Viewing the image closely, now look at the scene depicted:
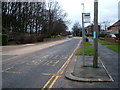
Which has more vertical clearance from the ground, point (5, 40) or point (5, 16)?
point (5, 16)

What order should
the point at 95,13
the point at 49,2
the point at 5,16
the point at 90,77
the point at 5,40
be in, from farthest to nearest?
the point at 49,2, the point at 5,16, the point at 5,40, the point at 95,13, the point at 90,77

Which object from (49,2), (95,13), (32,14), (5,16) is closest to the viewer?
(95,13)

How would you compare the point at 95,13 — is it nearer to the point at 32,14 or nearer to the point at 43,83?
the point at 43,83

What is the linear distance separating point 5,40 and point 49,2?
2741 cm

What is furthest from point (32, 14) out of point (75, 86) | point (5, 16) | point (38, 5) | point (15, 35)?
point (75, 86)

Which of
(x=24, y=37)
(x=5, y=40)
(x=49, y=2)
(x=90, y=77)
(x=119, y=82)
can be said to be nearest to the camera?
(x=119, y=82)

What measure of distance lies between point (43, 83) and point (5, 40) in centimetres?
2476

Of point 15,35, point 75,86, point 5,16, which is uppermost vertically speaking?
point 5,16

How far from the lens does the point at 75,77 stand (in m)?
6.04

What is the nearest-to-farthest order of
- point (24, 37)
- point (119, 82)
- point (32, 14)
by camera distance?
1. point (119, 82)
2. point (24, 37)
3. point (32, 14)

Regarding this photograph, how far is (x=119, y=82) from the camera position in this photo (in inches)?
217

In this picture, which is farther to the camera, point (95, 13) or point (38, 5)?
point (38, 5)

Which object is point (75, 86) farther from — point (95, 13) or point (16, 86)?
point (95, 13)

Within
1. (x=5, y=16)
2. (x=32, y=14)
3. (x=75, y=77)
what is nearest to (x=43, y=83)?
(x=75, y=77)
